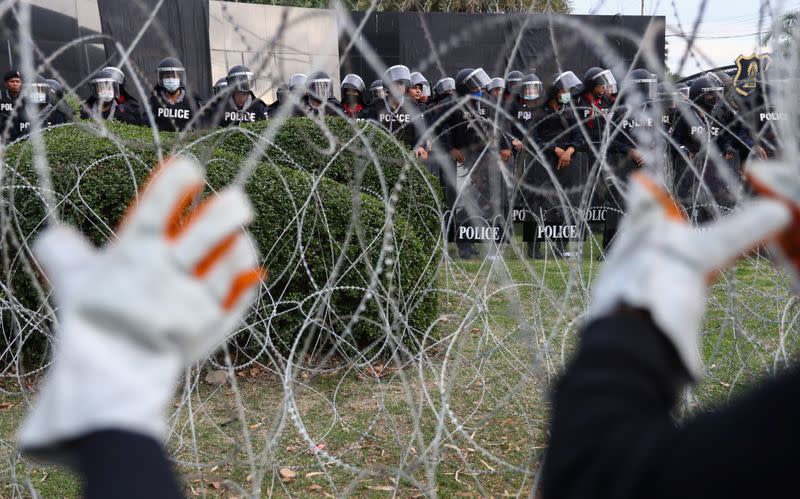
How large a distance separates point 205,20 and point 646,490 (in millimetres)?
15177

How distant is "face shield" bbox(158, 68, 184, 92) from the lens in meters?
8.65

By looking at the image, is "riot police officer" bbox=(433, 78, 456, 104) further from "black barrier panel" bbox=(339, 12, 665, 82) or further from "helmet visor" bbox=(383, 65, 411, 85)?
"black barrier panel" bbox=(339, 12, 665, 82)

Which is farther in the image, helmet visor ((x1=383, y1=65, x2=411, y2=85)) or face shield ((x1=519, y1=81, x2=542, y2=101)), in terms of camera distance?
helmet visor ((x1=383, y1=65, x2=411, y2=85))

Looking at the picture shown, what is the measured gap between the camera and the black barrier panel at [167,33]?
13547 mm

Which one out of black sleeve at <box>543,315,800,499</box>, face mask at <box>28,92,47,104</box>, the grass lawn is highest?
black sleeve at <box>543,315,800,499</box>

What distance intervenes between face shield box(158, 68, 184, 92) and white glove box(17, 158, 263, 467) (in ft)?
26.6

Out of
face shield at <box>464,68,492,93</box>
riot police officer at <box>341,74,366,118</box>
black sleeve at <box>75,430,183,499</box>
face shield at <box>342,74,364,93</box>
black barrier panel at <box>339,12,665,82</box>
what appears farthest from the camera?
black barrier panel at <box>339,12,665,82</box>

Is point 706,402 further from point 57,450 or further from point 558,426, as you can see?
point 57,450

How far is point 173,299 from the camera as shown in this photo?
3.07 feet

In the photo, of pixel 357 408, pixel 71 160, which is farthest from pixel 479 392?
pixel 71 160

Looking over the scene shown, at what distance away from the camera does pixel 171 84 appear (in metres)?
8.75

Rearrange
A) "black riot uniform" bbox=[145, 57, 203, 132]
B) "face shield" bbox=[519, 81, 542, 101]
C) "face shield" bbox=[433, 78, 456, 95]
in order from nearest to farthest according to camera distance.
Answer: "black riot uniform" bbox=[145, 57, 203, 132] < "face shield" bbox=[519, 81, 542, 101] < "face shield" bbox=[433, 78, 456, 95]

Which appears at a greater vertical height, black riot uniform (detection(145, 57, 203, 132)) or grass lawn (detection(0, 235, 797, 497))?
black riot uniform (detection(145, 57, 203, 132))

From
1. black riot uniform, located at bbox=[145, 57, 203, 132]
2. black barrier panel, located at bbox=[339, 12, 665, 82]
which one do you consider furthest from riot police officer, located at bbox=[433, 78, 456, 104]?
black barrier panel, located at bbox=[339, 12, 665, 82]
